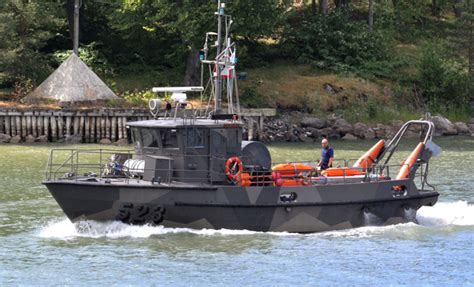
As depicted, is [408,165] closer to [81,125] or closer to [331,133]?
[81,125]

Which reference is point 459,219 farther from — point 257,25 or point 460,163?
point 257,25

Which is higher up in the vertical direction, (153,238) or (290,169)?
(290,169)

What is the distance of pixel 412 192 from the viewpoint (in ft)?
81.0

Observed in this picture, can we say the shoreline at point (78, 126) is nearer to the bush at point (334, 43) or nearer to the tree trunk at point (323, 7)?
the bush at point (334, 43)

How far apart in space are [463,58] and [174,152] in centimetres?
3753

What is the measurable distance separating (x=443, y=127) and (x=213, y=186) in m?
30.7

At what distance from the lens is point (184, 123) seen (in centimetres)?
2289

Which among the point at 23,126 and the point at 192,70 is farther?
the point at 192,70

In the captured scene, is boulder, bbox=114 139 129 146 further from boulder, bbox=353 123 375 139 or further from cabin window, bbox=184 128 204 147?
cabin window, bbox=184 128 204 147

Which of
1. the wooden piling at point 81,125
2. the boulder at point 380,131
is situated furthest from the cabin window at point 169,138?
the boulder at point 380,131

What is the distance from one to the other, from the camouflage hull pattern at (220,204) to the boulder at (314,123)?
25.4 m

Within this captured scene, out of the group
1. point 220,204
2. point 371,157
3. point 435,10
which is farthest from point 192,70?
point 220,204

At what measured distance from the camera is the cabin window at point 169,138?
22859 mm

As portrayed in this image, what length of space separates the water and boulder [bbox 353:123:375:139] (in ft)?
72.8
